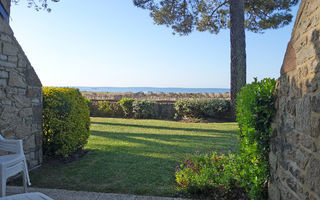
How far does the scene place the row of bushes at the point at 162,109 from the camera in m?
11.3

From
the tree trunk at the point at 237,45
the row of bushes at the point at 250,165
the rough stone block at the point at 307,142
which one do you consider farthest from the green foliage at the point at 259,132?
the tree trunk at the point at 237,45

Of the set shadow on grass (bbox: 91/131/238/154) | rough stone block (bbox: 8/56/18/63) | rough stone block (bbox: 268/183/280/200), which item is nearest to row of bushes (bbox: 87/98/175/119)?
shadow on grass (bbox: 91/131/238/154)

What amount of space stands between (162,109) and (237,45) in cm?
496

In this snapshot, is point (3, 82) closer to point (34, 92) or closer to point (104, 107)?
point (34, 92)

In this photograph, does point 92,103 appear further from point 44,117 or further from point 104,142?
point 44,117

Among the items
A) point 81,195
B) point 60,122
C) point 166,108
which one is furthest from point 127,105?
point 81,195

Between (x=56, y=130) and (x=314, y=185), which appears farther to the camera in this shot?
(x=56, y=130)

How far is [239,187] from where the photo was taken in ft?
10.5

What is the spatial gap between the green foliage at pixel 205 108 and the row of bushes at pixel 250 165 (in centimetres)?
791

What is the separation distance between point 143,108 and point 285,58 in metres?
9.97

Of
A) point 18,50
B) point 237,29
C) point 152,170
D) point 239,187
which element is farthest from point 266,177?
point 237,29

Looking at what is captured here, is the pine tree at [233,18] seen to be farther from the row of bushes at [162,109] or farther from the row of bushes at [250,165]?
the row of bushes at [250,165]

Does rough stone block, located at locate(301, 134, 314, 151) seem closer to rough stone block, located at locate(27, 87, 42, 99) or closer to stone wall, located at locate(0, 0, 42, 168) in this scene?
stone wall, located at locate(0, 0, 42, 168)

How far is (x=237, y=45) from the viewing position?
9.68 m
